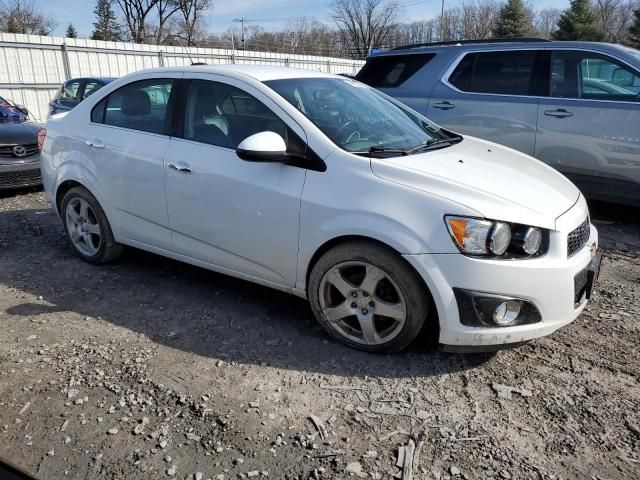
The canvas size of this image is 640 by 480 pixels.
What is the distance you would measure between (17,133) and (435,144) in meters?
6.29

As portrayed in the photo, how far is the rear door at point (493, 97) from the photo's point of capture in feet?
19.0

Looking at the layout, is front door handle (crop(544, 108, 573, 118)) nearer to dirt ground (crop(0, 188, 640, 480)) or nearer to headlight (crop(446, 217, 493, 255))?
dirt ground (crop(0, 188, 640, 480))

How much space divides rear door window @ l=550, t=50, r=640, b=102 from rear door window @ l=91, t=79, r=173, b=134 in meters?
4.02

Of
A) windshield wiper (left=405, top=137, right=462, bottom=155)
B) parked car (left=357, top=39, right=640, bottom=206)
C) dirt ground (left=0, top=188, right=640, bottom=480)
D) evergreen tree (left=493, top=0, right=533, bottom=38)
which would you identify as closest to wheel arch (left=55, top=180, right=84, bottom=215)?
dirt ground (left=0, top=188, right=640, bottom=480)

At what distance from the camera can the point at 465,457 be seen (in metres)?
2.39

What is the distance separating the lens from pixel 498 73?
6.03 meters

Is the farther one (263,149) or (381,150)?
(381,150)

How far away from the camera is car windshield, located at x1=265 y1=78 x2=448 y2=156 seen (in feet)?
11.1

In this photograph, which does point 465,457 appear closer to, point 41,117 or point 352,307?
point 352,307

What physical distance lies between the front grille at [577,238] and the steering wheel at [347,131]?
1.39m

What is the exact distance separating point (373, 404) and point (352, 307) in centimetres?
62

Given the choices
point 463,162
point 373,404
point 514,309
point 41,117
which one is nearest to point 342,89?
point 463,162

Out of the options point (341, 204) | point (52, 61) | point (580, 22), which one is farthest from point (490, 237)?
point (580, 22)

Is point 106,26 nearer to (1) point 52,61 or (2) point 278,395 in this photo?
(1) point 52,61
